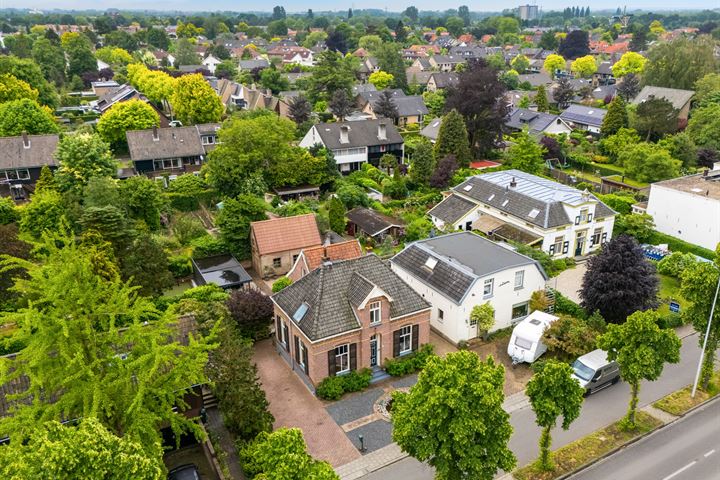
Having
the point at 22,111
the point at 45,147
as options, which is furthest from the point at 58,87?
the point at 45,147

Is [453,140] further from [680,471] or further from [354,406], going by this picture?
[680,471]

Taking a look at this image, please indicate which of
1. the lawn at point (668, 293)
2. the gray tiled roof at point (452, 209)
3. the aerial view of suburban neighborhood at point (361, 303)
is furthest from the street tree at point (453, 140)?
the lawn at point (668, 293)

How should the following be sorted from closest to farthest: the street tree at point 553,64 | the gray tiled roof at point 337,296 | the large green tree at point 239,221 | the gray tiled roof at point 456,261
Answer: the gray tiled roof at point 337,296, the gray tiled roof at point 456,261, the large green tree at point 239,221, the street tree at point 553,64

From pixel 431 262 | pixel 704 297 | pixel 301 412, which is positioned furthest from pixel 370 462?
pixel 704 297

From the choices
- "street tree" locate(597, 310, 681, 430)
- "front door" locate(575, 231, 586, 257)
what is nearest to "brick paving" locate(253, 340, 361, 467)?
"street tree" locate(597, 310, 681, 430)

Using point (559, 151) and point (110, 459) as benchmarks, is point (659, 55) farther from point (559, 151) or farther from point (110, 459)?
point (110, 459)

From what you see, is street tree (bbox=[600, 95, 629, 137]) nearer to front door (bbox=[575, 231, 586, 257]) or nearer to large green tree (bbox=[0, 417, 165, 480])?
front door (bbox=[575, 231, 586, 257])

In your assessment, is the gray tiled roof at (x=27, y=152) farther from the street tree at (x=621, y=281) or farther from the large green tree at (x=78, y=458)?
the street tree at (x=621, y=281)
